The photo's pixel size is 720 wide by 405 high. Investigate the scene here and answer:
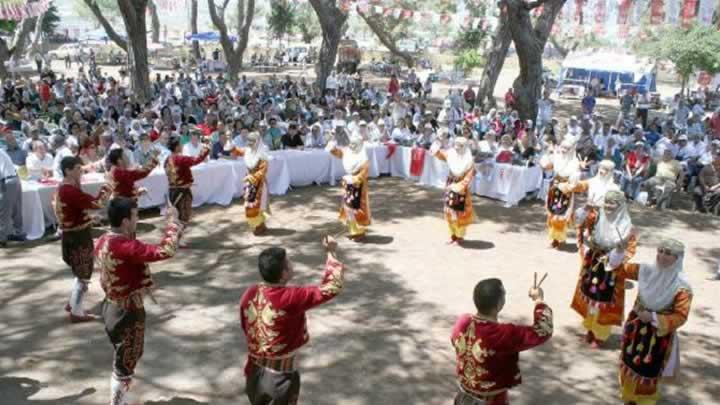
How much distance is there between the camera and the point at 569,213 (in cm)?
956

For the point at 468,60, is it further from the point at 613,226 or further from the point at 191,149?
the point at 613,226

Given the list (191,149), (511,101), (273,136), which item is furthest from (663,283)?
(511,101)

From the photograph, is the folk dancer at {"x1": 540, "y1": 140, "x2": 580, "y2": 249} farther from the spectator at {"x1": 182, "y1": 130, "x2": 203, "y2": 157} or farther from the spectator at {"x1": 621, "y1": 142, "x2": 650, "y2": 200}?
the spectator at {"x1": 182, "y1": 130, "x2": 203, "y2": 157}

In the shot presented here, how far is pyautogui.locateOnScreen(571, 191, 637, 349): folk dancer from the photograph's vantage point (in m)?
6.02

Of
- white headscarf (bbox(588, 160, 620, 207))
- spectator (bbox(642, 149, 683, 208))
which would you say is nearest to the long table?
spectator (bbox(642, 149, 683, 208))

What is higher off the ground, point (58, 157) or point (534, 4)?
point (534, 4)

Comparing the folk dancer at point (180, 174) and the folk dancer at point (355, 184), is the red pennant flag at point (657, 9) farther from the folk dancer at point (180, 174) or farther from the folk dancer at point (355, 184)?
the folk dancer at point (180, 174)

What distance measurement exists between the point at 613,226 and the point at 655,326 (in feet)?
4.70

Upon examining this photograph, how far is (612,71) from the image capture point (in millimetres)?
33750

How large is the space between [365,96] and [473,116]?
6.21 meters

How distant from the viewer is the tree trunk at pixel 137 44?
57.0 feet

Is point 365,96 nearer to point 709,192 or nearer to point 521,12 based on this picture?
point 521,12

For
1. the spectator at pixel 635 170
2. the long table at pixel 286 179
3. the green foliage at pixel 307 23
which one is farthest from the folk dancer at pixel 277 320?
the green foliage at pixel 307 23

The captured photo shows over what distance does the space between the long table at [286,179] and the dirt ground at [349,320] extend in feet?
1.72
